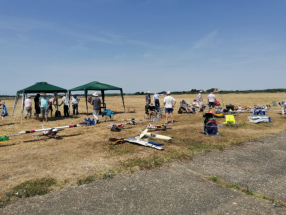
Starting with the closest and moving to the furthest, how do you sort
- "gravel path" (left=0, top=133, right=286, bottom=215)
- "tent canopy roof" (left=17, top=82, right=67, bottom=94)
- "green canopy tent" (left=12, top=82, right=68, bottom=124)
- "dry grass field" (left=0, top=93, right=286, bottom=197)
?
"gravel path" (left=0, top=133, right=286, bottom=215)
"dry grass field" (left=0, top=93, right=286, bottom=197)
"green canopy tent" (left=12, top=82, right=68, bottom=124)
"tent canopy roof" (left=17, top=82, right=67, bottom=94)

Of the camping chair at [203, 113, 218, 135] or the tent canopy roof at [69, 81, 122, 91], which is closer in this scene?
the camping chair at [203, 113, 218, 135]

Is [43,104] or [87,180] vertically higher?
[43,104]

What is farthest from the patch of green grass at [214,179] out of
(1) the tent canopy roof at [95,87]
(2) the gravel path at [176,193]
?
(1) the tent canopy roof at [95,87]

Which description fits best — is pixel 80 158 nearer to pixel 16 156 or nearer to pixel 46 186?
pixel 46 186

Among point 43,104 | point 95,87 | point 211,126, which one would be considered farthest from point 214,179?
point 95,87

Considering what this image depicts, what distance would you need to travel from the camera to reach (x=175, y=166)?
5.44 metres

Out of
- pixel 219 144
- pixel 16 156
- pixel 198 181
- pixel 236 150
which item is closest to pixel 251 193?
pixel 198 181

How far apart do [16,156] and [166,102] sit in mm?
7421

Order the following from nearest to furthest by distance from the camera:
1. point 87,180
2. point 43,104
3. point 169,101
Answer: point 87,180, point 169,101, point 43,104

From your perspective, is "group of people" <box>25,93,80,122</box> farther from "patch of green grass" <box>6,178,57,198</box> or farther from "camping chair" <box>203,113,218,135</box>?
"camping chair" <box>203,113,218,135</box>

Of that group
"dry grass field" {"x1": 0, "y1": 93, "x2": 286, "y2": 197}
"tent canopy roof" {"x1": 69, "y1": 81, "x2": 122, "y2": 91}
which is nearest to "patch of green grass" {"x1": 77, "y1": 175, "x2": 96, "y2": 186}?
"dry grass field" {"x1": 0, "y1": 93, "x2": 286, "y2": 197}

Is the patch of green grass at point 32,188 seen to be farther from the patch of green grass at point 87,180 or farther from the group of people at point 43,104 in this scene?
the group of people at point 43,104

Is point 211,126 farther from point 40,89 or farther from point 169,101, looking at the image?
point 40,89

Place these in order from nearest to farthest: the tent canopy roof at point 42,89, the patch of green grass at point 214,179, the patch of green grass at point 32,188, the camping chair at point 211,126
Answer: the patch of green grass at point 32,188, the patch of green grass at point 214,179, the camping chair at point 211,126, the tent canopy roof at point 42,89
